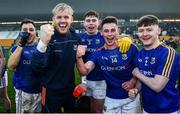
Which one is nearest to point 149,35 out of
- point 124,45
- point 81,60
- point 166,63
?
point 166,63

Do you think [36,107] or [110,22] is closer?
[110,22]

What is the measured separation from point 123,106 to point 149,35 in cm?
118

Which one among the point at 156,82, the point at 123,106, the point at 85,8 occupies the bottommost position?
the point at 123,106

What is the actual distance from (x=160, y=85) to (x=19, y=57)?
2355 millimetres

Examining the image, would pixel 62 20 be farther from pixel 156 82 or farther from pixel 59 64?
pixel 156 82

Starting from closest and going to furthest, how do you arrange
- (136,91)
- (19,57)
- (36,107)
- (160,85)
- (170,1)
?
(160,85) < (136,91) < (19,57) < (36,107) < (170,1)

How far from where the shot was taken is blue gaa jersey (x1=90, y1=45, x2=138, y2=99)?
4.77m

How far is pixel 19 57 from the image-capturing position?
5.44 meters

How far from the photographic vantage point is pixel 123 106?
16.1ft

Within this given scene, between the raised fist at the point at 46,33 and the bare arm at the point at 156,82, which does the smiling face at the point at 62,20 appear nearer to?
the raised fist at the point at 46,33

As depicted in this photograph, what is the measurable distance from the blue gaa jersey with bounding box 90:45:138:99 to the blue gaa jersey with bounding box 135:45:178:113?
0.42 meters

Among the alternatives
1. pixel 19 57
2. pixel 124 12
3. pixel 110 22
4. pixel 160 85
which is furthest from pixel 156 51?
pixel 124 12

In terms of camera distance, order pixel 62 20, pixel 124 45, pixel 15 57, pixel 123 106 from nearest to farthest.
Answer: pixel 62 20, pixel 124 45, pixel 123 106, pixel 15 57

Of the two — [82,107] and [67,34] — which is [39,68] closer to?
[67,34]
